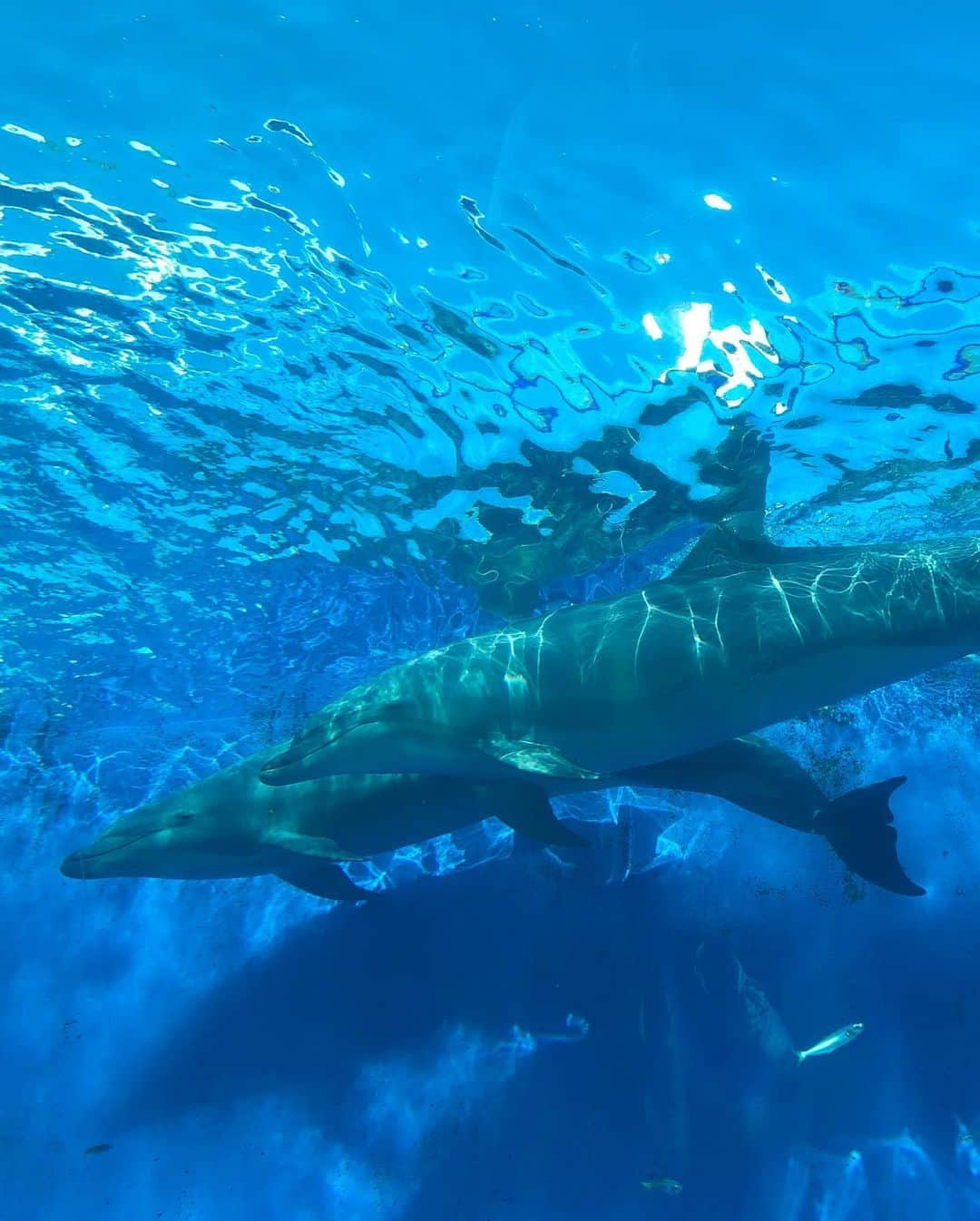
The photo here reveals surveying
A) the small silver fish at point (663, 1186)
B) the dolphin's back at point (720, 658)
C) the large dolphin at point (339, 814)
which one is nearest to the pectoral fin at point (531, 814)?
the large dolphin at point (339, 814)

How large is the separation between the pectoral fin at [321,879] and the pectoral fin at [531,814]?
9.39ft

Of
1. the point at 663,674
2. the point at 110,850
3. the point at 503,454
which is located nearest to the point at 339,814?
the point at 110,850

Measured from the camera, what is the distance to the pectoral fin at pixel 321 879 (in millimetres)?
9945

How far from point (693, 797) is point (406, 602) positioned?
327 inches

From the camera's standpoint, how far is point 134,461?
12258mm

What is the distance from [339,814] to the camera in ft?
31.1

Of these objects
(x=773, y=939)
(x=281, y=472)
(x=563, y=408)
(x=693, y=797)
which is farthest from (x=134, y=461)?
(x=773, y=939)

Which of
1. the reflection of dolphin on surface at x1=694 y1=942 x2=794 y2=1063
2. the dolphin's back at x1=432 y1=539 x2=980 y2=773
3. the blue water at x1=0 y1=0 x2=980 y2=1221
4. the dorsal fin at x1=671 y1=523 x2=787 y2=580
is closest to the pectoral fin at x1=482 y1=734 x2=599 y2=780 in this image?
the dolphin's back at x1=432 y1=539 x2=980 y2=773

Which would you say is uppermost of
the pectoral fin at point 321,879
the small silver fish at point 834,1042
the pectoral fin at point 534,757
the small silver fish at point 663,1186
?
the pectoral fin at point 534,757

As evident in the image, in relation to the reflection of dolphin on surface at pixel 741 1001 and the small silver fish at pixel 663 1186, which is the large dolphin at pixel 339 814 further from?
the small silver fish at pixel 663 1186

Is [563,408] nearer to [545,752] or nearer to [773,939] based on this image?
[545,752]

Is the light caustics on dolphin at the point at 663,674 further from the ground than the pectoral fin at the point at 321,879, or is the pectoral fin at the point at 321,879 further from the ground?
the light caustics on dolphin at the point at 663,674

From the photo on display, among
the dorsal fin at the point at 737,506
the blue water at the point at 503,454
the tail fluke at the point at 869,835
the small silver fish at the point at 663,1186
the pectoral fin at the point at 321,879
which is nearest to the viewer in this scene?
the blue water at the point at 503,454

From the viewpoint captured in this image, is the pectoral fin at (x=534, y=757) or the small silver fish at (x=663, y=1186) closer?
the pectoral fin at (x=534, y=757)
